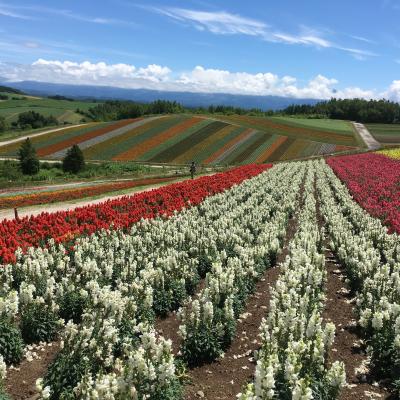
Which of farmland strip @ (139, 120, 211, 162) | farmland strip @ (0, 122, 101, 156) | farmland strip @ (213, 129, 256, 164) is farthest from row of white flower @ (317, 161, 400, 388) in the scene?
farmland strip @ (0, 122, 101, 156)

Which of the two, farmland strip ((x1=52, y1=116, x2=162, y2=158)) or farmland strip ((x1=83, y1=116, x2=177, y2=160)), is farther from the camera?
farmland strip ((x1=52, y1=116, x2=162, y2=158))

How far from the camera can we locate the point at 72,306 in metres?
11.1

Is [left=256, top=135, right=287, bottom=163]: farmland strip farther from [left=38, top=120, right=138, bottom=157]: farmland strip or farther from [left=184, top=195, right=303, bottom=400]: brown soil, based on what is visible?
[left=184, top=195, right=303, bottom=400]: brown soil

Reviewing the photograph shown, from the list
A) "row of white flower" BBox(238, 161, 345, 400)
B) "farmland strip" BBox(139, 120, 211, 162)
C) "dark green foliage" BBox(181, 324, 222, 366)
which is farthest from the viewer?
"farmland strip" BBox(139, 120, 211, 162)

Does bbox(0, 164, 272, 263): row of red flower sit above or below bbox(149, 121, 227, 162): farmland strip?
below

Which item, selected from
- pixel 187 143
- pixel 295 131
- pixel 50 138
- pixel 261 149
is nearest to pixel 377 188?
pixel 261 149

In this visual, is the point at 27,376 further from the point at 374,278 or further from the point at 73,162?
the point at 73,162

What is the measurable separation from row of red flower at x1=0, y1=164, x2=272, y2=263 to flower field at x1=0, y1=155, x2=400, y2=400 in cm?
15

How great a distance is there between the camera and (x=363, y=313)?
411 inches

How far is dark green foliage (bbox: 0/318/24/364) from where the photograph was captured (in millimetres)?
8844

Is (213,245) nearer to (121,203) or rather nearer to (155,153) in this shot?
(121,203)

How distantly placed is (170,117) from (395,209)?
95655 mm

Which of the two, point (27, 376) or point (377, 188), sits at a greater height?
point (377, 188)

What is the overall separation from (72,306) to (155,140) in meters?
81.6
